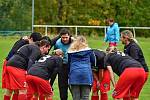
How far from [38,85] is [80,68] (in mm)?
884

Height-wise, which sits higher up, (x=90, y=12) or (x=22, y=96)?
(x=90, y=12)

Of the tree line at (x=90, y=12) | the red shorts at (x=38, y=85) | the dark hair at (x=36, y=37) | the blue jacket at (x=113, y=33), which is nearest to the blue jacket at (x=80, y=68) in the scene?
the red shorts at (x=38, y=85)

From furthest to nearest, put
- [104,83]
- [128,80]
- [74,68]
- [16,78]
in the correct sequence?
[104,83]
[16,78]
[74,68]
[128,80]

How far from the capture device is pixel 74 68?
395 inches

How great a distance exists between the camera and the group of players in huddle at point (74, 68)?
9969 mm

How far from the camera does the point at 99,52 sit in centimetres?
1079

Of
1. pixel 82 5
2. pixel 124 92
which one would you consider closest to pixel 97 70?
pixel 124 92

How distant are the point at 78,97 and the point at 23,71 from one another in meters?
1.45

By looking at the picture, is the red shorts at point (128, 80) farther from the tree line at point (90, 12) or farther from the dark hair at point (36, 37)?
the tree line at point (90, 12)

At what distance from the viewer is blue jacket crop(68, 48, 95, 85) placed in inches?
392

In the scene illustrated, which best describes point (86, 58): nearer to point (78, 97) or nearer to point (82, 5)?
point (78, 97)

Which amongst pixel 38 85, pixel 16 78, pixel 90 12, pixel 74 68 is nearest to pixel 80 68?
pixel 74 68

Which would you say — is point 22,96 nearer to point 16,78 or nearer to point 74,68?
point 16,78

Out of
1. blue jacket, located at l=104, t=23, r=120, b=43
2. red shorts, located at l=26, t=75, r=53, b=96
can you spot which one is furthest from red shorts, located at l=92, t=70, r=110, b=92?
blue jacket, located at l=104, t=23, r=120, b=43
